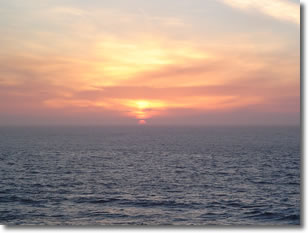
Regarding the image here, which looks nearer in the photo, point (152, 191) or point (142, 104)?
point (142, 104)

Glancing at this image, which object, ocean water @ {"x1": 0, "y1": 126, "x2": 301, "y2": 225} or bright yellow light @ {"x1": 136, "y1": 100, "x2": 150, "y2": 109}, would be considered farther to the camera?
bright yellow light @ {"x1": 136, "y1": 100, "x2": 150, "y2": 109}

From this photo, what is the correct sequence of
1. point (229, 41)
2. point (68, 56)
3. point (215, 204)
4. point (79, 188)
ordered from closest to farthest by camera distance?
point (229, 41) → point (68, 56) → point (215, 204) → point (79, 188)

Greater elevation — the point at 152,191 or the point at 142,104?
the point at 142,104

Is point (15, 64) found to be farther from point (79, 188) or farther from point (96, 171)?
point (96, 171)

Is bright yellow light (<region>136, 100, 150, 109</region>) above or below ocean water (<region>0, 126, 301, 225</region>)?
above

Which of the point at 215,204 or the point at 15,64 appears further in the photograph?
the point at 215,204

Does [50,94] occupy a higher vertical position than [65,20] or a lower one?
lower

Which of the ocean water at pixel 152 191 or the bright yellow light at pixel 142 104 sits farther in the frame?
the bright yellow light at pixel 142 104

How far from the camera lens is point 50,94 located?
10.4m

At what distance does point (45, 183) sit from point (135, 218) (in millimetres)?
9238

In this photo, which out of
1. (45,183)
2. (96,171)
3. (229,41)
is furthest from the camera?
(96,171)

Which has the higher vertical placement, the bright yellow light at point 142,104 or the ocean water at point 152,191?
the bright yellow light at point 142,104

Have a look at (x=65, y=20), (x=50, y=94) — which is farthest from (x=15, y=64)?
(x=65, y=20)

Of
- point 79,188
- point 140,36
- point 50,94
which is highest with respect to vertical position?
point 140,36
